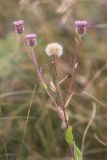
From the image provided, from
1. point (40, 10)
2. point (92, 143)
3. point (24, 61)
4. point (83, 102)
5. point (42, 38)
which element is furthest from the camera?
point (40, 10)

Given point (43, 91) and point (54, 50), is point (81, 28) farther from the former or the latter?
point (43, 91)

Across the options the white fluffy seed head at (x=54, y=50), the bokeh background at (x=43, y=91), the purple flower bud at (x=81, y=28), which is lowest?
the bokeh background at (x=43, y=91)

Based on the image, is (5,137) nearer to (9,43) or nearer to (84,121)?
(84,121)

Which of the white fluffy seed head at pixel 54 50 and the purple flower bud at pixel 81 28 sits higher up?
the purple flower bud at pixel 81 28

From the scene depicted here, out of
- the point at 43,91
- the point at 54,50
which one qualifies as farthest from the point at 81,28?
the point at 43,91

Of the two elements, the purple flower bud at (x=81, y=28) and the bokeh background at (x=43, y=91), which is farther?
the bokeh background at (x=43, y=91)

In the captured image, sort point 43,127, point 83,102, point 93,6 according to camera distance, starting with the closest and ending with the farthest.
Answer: point 43,127 → point 83,102 → point 93,6

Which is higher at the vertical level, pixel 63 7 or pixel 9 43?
pixel 63 7

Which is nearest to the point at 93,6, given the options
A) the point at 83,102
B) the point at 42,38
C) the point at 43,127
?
the point at 42,38
